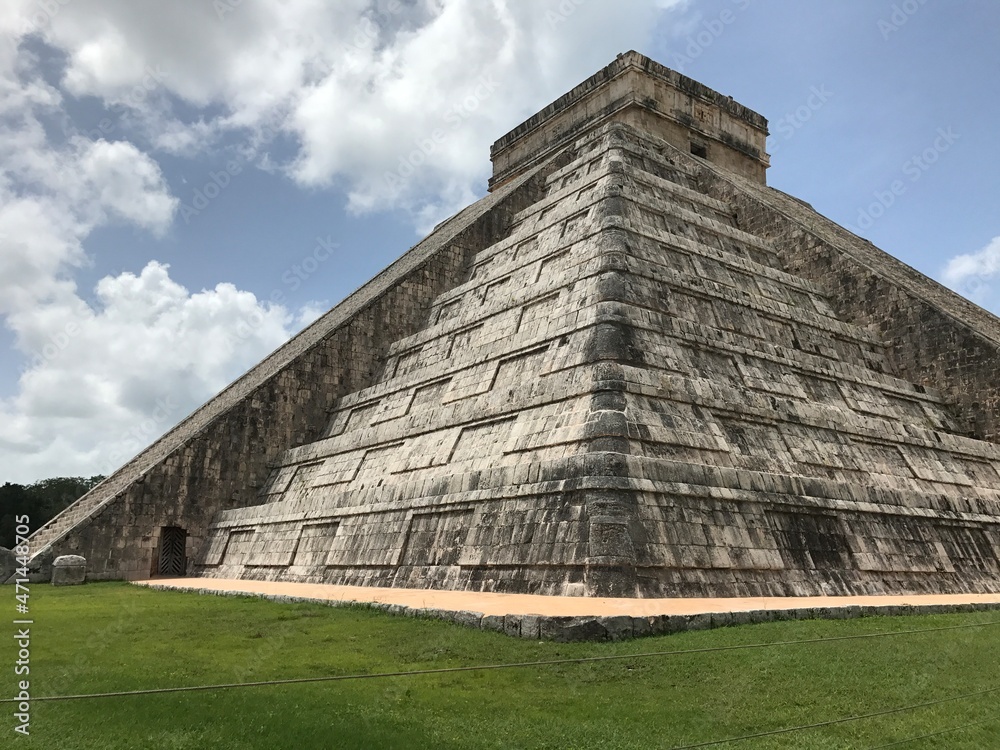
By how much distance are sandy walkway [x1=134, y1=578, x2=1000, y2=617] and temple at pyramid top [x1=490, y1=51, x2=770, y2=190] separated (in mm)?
15650

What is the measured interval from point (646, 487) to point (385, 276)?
14198 millimetres

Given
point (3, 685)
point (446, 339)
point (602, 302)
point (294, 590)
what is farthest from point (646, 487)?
point (446, 339)

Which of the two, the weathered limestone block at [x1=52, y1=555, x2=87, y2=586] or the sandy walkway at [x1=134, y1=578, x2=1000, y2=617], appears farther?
the weathered limestone block at [x1=52, y1=555, x2=87, y2=586]

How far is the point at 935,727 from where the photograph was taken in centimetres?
447

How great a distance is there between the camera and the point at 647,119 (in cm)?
2177

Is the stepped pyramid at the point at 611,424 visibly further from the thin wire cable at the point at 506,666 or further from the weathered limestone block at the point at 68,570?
the thin wire cable at the point at 506,666

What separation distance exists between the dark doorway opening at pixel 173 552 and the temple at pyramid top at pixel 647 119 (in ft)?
48.9

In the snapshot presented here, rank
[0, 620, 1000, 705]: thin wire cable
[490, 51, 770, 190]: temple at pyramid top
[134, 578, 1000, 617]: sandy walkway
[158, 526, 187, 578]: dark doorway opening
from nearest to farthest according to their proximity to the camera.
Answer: [0, 620, 1000, 705]: thin wire cable, [134, 578, 1000, 617]: sandy walkway, [158, 526, 187, 578]: dark doorway opening, [490, 51, 770, 190]: temple at pyramid top

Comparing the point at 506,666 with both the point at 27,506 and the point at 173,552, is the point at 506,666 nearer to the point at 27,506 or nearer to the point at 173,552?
the point at 173,552

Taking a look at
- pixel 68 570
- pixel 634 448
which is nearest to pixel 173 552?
pixel 68 570

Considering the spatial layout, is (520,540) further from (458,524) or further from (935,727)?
(935,727)

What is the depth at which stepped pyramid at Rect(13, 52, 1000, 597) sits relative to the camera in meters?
8.98

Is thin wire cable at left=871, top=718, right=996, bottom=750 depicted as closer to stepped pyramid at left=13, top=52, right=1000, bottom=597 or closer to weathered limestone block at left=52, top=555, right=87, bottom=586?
stepped pyramid at left=13, top=52, right=1000, bottom=597

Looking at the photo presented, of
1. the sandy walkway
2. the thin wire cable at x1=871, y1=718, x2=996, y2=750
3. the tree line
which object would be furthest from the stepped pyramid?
the tree line
